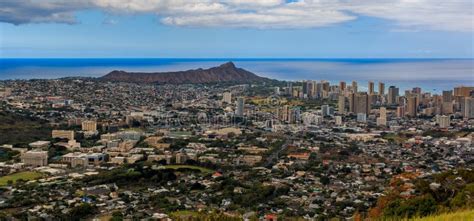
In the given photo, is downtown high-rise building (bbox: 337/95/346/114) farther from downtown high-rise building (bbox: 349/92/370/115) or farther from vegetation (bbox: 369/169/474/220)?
vegetation (bbox: 369/169/474/220)

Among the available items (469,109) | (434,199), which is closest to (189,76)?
(469,109)

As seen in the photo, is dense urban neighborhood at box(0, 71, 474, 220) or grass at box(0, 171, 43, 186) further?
grass at box(0, 171, 43, 186)

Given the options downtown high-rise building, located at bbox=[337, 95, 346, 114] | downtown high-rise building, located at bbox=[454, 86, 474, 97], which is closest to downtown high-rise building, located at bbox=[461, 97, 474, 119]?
downtown high-rise building, located at bbox=[454, 86, 474, 97]

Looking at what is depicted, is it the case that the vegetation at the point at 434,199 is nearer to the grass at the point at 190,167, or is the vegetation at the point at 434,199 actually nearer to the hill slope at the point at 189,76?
the grass at the point at 190,167

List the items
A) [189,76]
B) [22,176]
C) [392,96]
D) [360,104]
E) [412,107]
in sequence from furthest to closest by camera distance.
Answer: [189,76], [392,96], [360,104], [412,107], [22,176]

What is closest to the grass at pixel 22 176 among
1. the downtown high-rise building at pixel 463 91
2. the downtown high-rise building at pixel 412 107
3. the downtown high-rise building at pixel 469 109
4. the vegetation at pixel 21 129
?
the vegetation at pixel 21 129

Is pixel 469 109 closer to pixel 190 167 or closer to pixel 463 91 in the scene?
pixel 463 91
